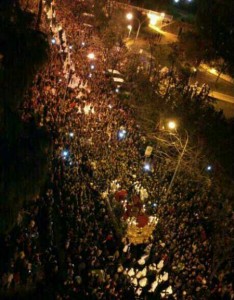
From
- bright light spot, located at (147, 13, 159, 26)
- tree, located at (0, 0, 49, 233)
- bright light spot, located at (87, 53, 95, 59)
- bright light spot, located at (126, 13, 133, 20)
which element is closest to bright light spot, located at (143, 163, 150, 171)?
tree, located at (0, 0, 49, 233)

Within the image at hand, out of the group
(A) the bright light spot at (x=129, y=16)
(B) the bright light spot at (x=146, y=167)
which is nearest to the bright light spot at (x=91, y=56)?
(A) the bright light spot at (x=129, y=16)

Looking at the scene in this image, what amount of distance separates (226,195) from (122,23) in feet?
82.5

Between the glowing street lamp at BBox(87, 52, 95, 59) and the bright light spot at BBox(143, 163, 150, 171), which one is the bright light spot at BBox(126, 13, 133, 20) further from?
the bright light spot at BBox(143, 163, 150, 171)

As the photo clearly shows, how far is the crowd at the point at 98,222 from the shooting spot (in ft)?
33.7

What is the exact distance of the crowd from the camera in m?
10.3

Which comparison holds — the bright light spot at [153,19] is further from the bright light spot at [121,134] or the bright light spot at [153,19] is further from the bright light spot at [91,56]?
the bright light spot at [121,134]

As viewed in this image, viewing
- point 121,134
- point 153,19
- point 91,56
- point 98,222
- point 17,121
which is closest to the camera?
point 17,121

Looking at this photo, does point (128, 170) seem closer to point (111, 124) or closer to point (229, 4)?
point (111, 124)

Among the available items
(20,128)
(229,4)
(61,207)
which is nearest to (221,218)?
(61,207)

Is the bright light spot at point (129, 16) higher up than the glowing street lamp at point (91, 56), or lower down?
higher up

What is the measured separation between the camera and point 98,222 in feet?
40.8

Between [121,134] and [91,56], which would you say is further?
[91,56]

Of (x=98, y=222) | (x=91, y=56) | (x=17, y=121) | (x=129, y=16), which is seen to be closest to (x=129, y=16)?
(x=129, y=16)

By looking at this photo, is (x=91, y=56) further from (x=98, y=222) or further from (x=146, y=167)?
(x=98, y=222)
